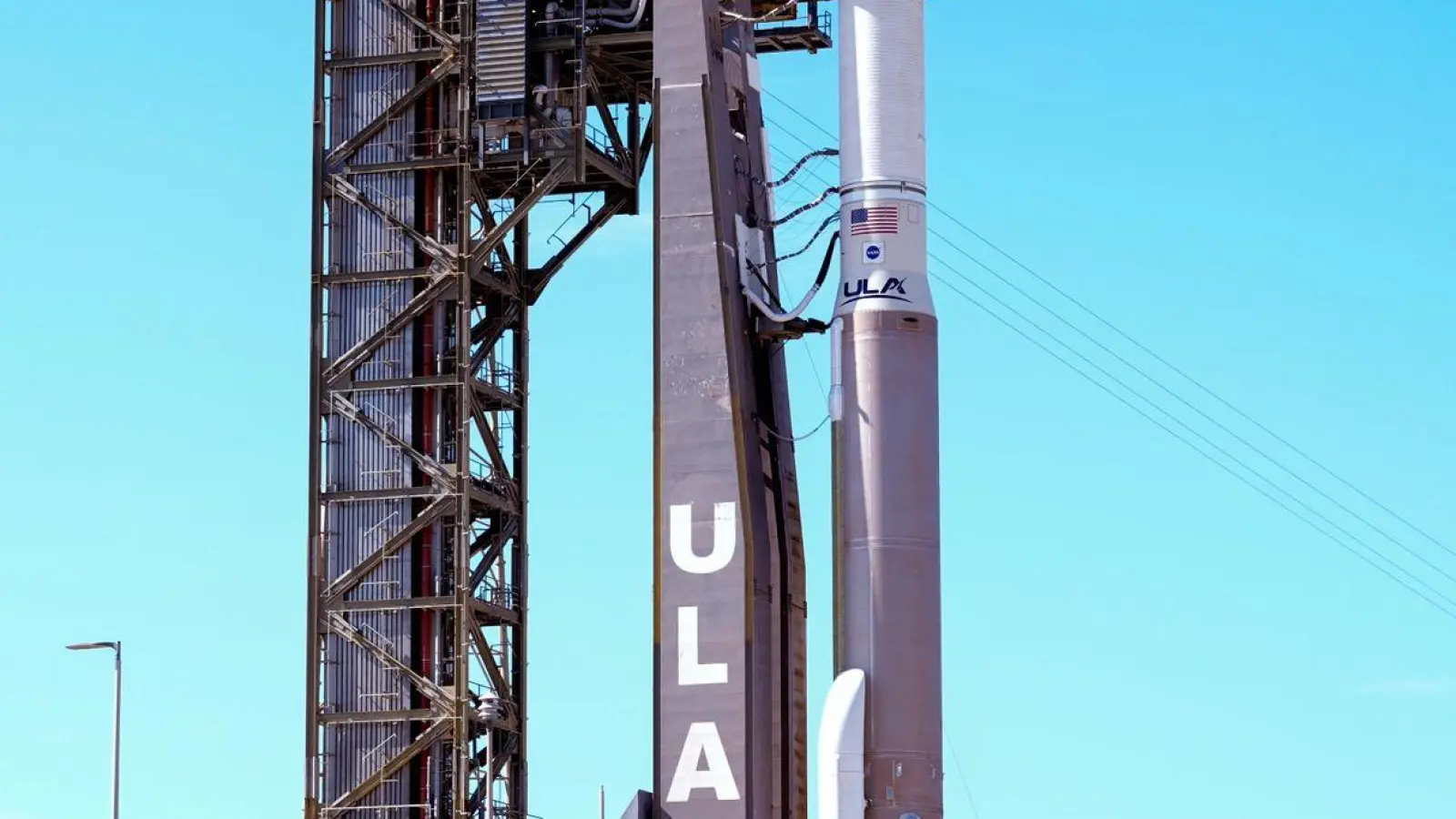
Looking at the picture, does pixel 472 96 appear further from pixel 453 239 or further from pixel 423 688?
pixel 423 688

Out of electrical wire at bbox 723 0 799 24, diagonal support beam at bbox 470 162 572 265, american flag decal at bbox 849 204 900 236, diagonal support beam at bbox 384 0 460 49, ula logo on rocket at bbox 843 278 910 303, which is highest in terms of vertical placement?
diagonal support beam at bbox 384 0 460 49

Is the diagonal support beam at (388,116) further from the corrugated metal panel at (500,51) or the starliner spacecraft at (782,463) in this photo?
the starliner spacecraft at (782,463)

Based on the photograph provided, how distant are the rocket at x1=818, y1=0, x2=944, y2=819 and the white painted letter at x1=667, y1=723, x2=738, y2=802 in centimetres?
209

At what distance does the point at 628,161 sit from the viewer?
2308 inches

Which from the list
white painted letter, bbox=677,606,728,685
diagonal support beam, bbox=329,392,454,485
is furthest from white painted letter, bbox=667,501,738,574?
diagonal support beam, bbox=329,392,454,485

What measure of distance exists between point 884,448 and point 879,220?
12.4 feet

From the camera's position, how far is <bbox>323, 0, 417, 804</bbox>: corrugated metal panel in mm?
55938

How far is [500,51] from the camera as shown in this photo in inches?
2211

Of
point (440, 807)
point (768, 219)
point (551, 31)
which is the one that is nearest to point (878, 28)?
point (768, 219)

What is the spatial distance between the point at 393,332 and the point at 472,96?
181 inches

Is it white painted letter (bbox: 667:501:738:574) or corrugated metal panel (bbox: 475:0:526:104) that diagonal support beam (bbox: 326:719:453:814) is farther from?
corrugated metal panel (bbox: 475:0:526:104)

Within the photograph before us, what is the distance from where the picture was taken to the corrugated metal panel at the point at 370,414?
184 feet

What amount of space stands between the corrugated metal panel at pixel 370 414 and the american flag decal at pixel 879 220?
10.6 meters

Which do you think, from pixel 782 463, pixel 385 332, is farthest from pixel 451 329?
pixel 782 463
